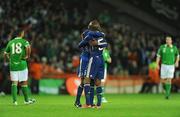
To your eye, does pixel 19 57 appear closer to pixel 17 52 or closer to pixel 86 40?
pixel 17 52

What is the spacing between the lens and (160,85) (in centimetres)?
3186

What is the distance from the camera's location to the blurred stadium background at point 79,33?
3005 cm

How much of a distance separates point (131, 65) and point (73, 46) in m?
3.20

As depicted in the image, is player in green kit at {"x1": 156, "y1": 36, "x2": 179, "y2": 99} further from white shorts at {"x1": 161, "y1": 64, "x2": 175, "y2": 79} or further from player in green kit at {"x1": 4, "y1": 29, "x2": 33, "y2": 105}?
player in green kit at {"x1": 4, "y1": 29, "x2": 33, "y2": 105}

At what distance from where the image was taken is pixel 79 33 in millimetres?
35031

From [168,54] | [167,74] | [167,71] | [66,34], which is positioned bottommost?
[167,74]

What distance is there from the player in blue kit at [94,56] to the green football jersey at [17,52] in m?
2.71

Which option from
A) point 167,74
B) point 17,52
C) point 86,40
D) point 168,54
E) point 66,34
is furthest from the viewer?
point 66,34

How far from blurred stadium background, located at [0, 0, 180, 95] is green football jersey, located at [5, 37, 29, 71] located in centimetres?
755

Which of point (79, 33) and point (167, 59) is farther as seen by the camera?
point (79, 33)

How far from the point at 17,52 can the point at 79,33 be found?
15.2m

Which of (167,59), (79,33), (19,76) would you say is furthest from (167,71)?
(79,33)

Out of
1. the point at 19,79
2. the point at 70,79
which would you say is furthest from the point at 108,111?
the point at 70,79

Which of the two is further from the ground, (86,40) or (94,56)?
(86,40)
